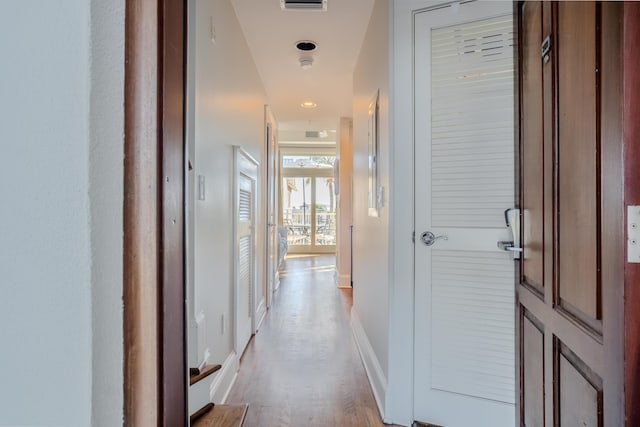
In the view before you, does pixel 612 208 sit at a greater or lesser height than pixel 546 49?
lesser

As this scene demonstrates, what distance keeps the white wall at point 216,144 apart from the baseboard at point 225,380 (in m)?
0.07

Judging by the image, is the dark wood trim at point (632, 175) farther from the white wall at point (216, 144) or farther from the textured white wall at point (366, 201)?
the white wall at point (216, 144)

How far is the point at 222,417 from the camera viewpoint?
4.82 ft

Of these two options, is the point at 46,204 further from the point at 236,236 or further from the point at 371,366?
the point at 371,366

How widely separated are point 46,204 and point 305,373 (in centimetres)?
231

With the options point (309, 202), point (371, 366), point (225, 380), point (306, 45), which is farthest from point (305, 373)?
point (309, 202)

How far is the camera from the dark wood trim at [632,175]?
24.5 inches

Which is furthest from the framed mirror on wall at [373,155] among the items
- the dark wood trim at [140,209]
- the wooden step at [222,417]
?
the dark wood trim at [140,209]

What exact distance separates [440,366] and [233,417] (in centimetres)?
104

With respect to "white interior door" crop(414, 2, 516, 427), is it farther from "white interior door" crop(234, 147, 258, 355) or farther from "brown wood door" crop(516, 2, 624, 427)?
"white interior door" crop(234, 147, 258, 355)

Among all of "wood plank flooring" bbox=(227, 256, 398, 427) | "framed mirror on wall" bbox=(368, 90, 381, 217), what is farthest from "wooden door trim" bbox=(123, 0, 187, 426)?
"framed mirror on wall" bbox=(368, 90, 381, 217)

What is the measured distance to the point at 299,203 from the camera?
928cm

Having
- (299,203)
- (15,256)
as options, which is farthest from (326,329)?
(299,203)

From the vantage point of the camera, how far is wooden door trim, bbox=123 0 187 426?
1.70ft
